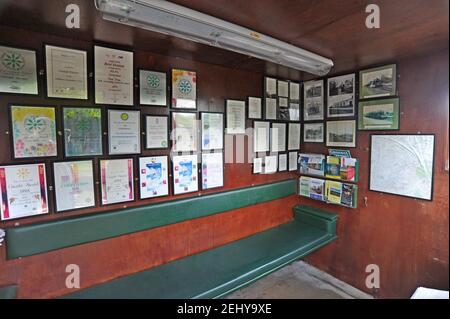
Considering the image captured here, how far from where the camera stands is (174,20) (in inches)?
→ 50.5

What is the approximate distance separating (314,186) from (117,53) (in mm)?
2501

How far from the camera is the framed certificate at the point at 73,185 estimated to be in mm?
1648

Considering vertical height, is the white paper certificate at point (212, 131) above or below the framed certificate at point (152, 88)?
below

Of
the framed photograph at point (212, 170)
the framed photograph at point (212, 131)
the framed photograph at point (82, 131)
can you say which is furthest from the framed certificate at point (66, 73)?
the framed photograph at point (212, 170)

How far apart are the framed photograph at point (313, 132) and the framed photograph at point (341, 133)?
99 millimetres

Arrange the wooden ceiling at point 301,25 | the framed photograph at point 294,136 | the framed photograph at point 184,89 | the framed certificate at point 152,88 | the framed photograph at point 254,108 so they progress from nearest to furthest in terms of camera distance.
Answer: the wooden ceiling at point 301,25
the framed certificate at point 152,88
the framed photograph at point 184,89
the framed photograph at point 254,108
the framed photograph at point 294,136

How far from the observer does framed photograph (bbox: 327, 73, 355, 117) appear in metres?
2.51

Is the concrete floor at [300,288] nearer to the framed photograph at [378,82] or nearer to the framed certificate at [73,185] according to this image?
the framed certificate at [73,185]

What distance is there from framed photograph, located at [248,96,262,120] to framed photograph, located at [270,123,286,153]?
10.8 inches

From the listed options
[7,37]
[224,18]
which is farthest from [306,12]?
[7,37]

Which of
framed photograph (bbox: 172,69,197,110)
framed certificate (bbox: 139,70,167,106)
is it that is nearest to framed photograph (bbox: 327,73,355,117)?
framed photograph (bbox: 172,69,197,110)

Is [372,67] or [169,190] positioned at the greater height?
[372,67]

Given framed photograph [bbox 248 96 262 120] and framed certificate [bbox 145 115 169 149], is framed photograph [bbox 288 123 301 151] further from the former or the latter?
framed certificate [bbox 145 115 169 149]
